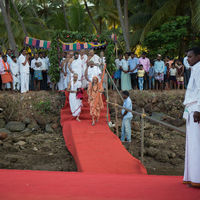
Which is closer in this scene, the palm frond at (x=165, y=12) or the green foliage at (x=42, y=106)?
the green foliage at (x=42, y=106)

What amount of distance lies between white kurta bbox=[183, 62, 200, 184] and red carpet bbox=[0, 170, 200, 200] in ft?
0.60

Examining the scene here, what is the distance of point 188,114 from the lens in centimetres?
363

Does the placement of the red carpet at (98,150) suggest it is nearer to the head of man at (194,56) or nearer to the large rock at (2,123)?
the large rock at (2,123)

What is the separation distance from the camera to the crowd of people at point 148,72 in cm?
1332

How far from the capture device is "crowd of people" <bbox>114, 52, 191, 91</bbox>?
13320 millimetres

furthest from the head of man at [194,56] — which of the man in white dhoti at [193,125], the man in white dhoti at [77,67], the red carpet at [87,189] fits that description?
the man in white dhoti at [77,67]

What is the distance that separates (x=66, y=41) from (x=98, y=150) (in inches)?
285

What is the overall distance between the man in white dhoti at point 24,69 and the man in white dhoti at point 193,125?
9363 mm

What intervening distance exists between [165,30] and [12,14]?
13.9 meters

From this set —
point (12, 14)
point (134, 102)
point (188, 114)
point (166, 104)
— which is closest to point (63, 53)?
point (134, 102)

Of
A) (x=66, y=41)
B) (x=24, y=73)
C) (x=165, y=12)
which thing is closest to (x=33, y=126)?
(x=24, y=73)

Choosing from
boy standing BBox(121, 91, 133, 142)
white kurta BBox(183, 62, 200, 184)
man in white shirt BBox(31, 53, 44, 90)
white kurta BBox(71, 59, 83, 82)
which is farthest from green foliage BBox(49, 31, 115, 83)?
white kurta BBox(183, 62, 200, 184)

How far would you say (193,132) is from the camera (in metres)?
3.50

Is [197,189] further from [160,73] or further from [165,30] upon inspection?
[165,30]
